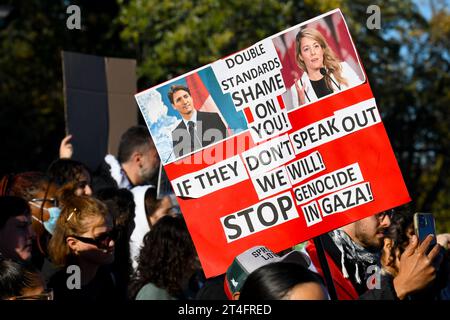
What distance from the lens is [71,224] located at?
17.0 ft

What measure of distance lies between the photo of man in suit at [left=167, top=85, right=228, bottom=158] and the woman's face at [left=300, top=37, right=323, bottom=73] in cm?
52

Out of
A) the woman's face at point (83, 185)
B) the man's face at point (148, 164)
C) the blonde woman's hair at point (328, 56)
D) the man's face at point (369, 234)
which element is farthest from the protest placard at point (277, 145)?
the man's face at point (148, 164)

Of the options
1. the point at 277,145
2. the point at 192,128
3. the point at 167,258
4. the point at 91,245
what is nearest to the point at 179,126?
the point at 192,128

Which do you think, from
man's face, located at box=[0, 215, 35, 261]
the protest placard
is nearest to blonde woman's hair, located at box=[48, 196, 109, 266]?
man's face, located at box=[0, 215, 35, 261]

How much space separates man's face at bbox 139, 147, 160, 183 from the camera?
6.69 meters

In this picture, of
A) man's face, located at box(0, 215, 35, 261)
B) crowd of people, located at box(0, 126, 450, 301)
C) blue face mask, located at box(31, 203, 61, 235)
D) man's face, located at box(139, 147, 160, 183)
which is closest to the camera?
crowd of people, located at box(0, 126, 450, 301)

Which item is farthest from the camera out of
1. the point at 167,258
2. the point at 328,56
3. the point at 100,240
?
the point at 100,240

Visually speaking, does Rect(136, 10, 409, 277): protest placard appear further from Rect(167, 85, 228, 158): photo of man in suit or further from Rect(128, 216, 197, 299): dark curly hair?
Rect(128, 216, 197, 299): dark curly hair

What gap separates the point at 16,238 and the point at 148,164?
1.71 metres

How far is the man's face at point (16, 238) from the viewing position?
512 cm

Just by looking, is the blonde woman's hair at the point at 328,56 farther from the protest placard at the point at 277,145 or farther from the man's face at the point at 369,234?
the man's face at the point at 369,234

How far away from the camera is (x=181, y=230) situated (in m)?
5.23

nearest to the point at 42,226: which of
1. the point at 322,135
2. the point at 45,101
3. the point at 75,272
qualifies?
the point at 75,272

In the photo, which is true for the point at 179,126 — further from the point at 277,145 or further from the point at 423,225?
the point at 423,225
